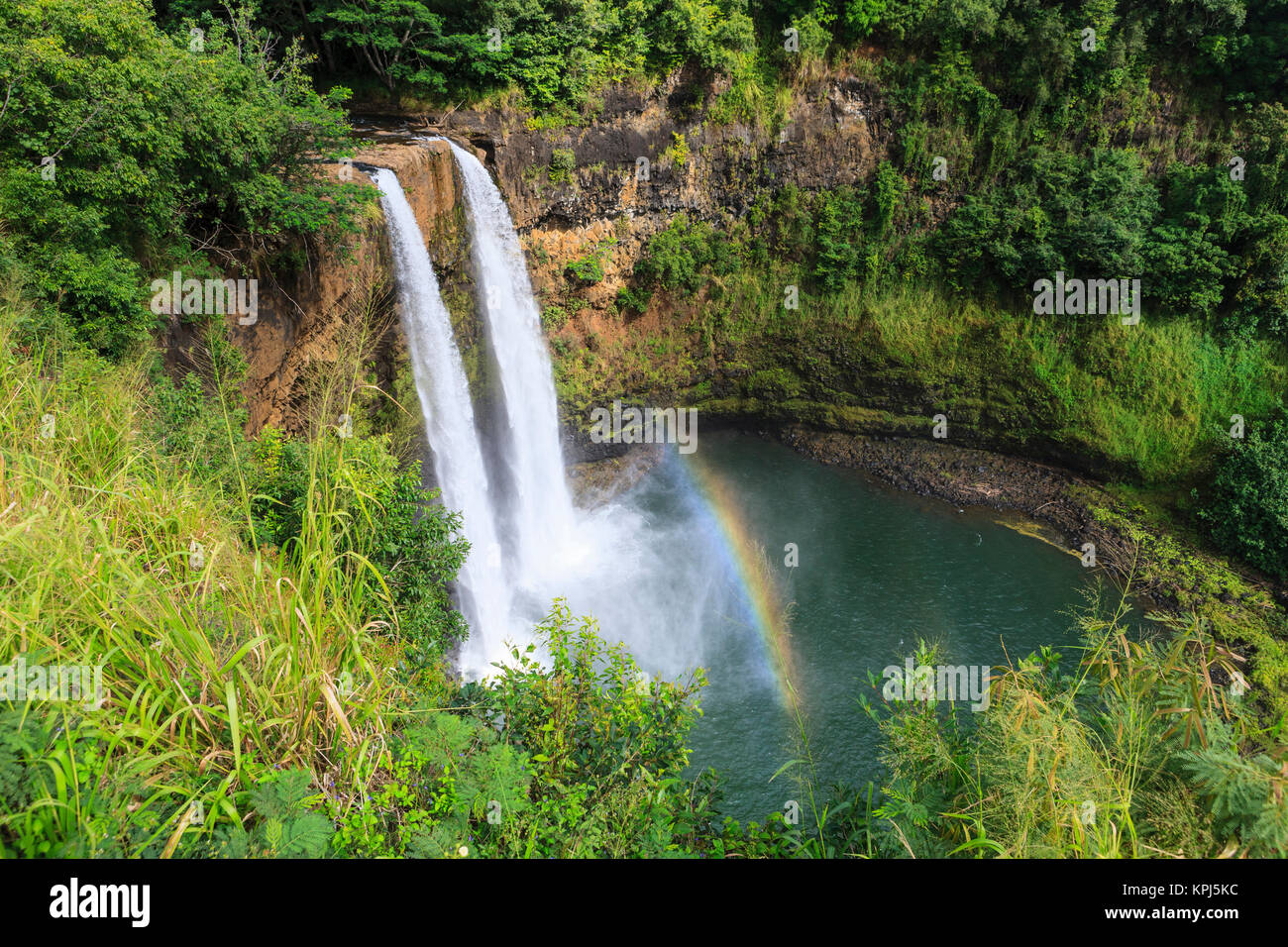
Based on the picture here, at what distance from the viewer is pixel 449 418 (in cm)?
1217

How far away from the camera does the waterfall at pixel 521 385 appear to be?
542 inches

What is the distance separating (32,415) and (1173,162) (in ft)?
71.3

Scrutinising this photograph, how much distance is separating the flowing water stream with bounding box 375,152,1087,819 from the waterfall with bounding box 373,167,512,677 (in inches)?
1.3

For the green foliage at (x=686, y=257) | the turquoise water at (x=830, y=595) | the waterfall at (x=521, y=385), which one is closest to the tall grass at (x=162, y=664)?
the turquoise water at (x=830, y=595)

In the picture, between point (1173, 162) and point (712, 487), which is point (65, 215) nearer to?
point (712, 487)

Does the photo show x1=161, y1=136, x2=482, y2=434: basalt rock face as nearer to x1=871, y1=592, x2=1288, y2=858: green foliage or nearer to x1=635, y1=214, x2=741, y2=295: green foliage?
x1=635, y1=214, x2=741, y2=295: green foliage

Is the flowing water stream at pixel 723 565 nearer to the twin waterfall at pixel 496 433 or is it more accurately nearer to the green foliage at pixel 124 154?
the twin waterfall at pixel 496 433

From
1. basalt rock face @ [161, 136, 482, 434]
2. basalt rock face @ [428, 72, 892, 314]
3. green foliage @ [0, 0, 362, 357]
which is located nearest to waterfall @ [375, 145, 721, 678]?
basalt rock face @ [161, 136, 482, 434]

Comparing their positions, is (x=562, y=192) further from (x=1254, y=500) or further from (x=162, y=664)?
(x=1254, y=500)

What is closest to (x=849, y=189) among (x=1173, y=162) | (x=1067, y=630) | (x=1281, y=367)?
(x=1173, y=162)

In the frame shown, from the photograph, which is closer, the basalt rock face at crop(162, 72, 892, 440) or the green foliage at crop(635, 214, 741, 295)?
the basalt rock face at crop(162, 72, 892, 440)

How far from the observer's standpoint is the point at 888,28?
674 inches

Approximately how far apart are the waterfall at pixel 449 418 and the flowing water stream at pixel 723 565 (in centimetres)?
3

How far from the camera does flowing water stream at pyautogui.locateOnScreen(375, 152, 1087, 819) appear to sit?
1123 cm
